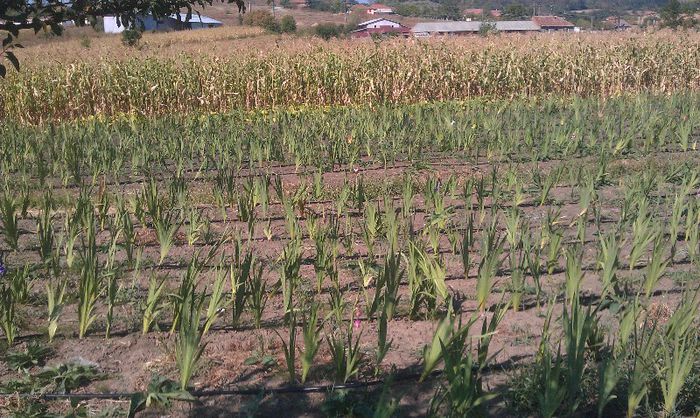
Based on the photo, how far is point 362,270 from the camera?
4.10 metres

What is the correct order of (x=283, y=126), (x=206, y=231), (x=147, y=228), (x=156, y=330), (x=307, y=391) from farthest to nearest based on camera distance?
(x=283, y=126) < (x=147, y=228) < (x=206, y=231) < (x=156, y=330) < (x=307, y=391)

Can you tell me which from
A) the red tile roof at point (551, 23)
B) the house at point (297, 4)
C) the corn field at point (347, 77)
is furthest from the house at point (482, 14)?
the corn field at point (347, 77)

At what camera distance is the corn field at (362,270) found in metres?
2.96

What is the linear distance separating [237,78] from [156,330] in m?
11.1

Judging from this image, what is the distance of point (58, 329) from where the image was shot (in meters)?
3.74

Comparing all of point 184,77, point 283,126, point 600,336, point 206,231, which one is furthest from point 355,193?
point 184,77

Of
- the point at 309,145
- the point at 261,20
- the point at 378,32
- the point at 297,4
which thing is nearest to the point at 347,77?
the point at 378,32

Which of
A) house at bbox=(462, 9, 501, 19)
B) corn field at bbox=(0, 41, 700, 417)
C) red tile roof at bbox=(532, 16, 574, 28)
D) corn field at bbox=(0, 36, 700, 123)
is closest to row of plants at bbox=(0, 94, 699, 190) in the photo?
corn field at bbox=(0, 41, 700, 417)

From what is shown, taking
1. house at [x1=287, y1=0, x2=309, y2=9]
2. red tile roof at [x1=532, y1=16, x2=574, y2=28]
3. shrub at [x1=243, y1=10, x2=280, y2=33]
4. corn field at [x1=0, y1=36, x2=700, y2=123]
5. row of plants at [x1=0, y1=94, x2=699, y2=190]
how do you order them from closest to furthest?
row of plants at [x1=0, y1=94, x2=699, y2=190]
corn field at [x1=0, y1=36, x2=700, y2=123]
shrub at [x1=243, y1=10, x2=280, y2=33]
red tile roof at [x1=532, y1=16, x2=574, y2=28]
house at [x1=287, y1=0, x2=309, y2=9]

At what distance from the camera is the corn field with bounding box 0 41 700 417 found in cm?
296

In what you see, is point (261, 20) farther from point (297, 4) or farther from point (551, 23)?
point (297, 4)

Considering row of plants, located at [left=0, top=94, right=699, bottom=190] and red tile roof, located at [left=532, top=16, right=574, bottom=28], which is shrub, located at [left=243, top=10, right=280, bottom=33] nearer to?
red tile roof, located at [left=532, top=16, right=574, bottom=28]

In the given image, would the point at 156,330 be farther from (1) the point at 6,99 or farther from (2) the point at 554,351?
(1) the point at 6,99

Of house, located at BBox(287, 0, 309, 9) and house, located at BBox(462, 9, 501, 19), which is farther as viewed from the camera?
house, located at BBox(287, 0, 309, 9)
